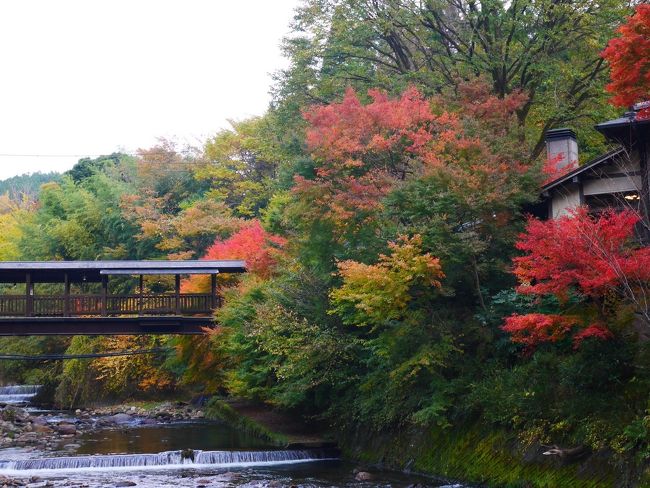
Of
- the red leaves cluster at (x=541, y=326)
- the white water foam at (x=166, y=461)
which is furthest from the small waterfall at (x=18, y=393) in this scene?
the red leaves cluster at (x=541, y=326)

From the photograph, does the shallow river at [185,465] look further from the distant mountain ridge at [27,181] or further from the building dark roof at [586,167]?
the distant mountain ridge at [27,181]

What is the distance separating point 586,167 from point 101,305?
2273 centimetres

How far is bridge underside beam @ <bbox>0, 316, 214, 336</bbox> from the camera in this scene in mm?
35500

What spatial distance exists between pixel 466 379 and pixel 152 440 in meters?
14.6

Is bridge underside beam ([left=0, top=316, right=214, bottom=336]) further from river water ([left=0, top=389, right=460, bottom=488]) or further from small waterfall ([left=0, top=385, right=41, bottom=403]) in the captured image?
small waterfall ([left=0, top=385, right=41, bottom=403])

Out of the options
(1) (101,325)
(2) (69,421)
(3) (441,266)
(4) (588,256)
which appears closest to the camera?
(4) (588,256)

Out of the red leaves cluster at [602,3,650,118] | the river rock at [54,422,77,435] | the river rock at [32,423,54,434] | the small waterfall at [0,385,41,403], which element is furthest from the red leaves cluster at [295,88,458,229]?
the small waterfall at [0,385,41,403]

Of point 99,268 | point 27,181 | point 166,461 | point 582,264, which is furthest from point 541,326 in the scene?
point 27,181

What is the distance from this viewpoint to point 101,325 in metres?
36.5

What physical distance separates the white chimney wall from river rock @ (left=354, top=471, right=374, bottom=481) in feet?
39.7

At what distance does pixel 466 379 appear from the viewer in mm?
22406

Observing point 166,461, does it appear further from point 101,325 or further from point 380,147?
point 380,147

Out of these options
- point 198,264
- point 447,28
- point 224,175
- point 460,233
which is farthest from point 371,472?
point 224,175

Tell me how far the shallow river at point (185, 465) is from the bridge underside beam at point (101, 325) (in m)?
5.40
